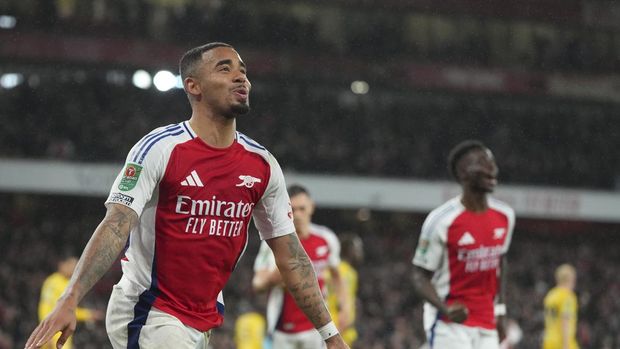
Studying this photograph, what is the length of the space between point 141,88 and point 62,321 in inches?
972

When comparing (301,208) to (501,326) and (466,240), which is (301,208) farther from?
(501,326)

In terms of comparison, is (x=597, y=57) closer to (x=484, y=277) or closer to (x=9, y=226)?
(x=9, y=226)

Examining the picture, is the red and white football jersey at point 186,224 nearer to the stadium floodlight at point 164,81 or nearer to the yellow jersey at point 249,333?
the yellow jersey at point 249,333

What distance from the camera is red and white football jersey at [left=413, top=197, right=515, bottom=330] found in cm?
671

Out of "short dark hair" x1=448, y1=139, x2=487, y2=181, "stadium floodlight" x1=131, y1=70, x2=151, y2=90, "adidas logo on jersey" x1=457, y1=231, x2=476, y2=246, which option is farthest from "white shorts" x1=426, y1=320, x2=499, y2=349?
"stadium floodlight" x1=131, y1=70, x2=151, y2=90

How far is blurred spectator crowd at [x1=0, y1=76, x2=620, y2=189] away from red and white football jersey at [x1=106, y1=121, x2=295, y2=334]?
67.5 ft

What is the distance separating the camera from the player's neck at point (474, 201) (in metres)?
6.88

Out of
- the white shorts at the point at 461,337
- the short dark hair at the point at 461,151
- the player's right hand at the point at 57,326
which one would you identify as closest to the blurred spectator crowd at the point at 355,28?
the short dark hair at the point at 461,151

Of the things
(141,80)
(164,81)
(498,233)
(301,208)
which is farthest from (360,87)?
(498,233)

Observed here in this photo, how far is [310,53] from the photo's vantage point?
27062 mm

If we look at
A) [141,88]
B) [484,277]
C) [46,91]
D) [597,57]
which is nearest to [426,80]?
[597,57]

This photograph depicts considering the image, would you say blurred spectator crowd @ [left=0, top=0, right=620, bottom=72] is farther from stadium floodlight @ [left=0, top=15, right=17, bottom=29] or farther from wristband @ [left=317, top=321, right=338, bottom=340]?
wristband @ [left=317, top=321, right=338, bottom=340]

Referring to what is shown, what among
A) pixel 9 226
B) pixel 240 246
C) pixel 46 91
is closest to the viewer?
pixel 240 246

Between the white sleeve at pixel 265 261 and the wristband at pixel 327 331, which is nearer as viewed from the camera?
the wristband at pixel 327 331
